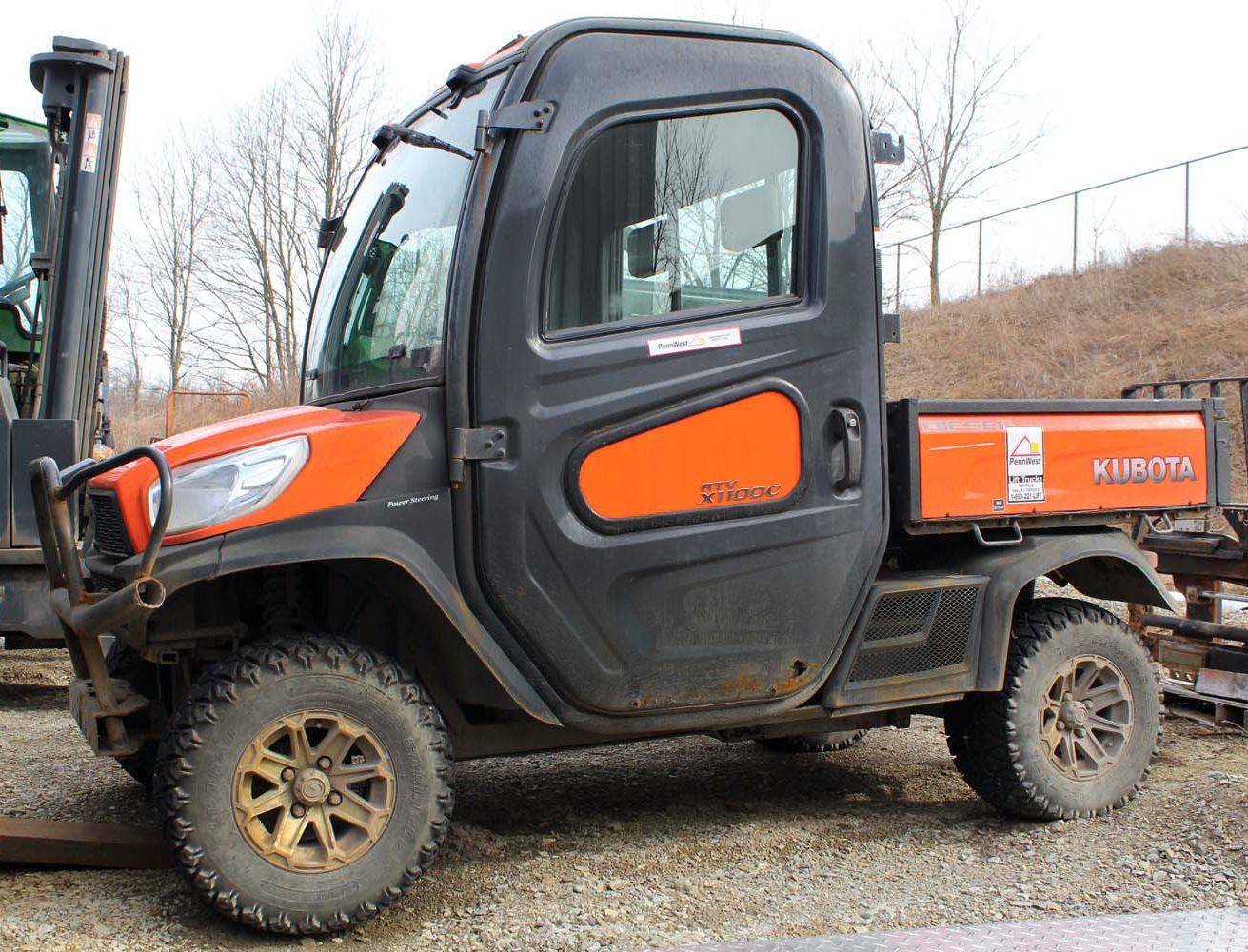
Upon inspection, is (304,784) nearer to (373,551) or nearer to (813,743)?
(373,551)

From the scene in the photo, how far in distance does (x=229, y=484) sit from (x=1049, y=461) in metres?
2.76

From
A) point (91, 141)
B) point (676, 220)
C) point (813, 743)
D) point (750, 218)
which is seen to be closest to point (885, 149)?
point (750, 218)

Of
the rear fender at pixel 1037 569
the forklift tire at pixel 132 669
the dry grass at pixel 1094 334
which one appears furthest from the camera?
the dry grass at pixel 1094 334

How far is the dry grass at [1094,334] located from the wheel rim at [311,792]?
610 inches

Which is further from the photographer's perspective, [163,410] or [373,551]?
[163,410]

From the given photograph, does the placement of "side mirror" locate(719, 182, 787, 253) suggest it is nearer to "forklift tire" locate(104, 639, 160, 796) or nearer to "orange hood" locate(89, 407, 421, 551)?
"orange hood" locate(89, 407, 421, 551)

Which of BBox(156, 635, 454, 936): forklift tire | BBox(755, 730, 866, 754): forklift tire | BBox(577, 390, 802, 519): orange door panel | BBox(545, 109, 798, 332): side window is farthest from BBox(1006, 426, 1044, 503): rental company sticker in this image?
BBox(156, 635, 454, 936): forklift tire

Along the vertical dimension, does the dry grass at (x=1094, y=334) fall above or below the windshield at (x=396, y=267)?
above

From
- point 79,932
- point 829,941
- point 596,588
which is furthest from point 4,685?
point 829,941

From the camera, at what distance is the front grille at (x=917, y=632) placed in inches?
166

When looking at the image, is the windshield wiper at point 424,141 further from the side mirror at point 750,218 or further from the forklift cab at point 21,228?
the forklift cab at point 21,228

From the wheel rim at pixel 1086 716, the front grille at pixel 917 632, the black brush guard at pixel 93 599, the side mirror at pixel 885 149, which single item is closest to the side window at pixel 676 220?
the side mirror at pixel 885 149

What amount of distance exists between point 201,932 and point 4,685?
14.5 feet

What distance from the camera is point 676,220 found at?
12.7 ft
